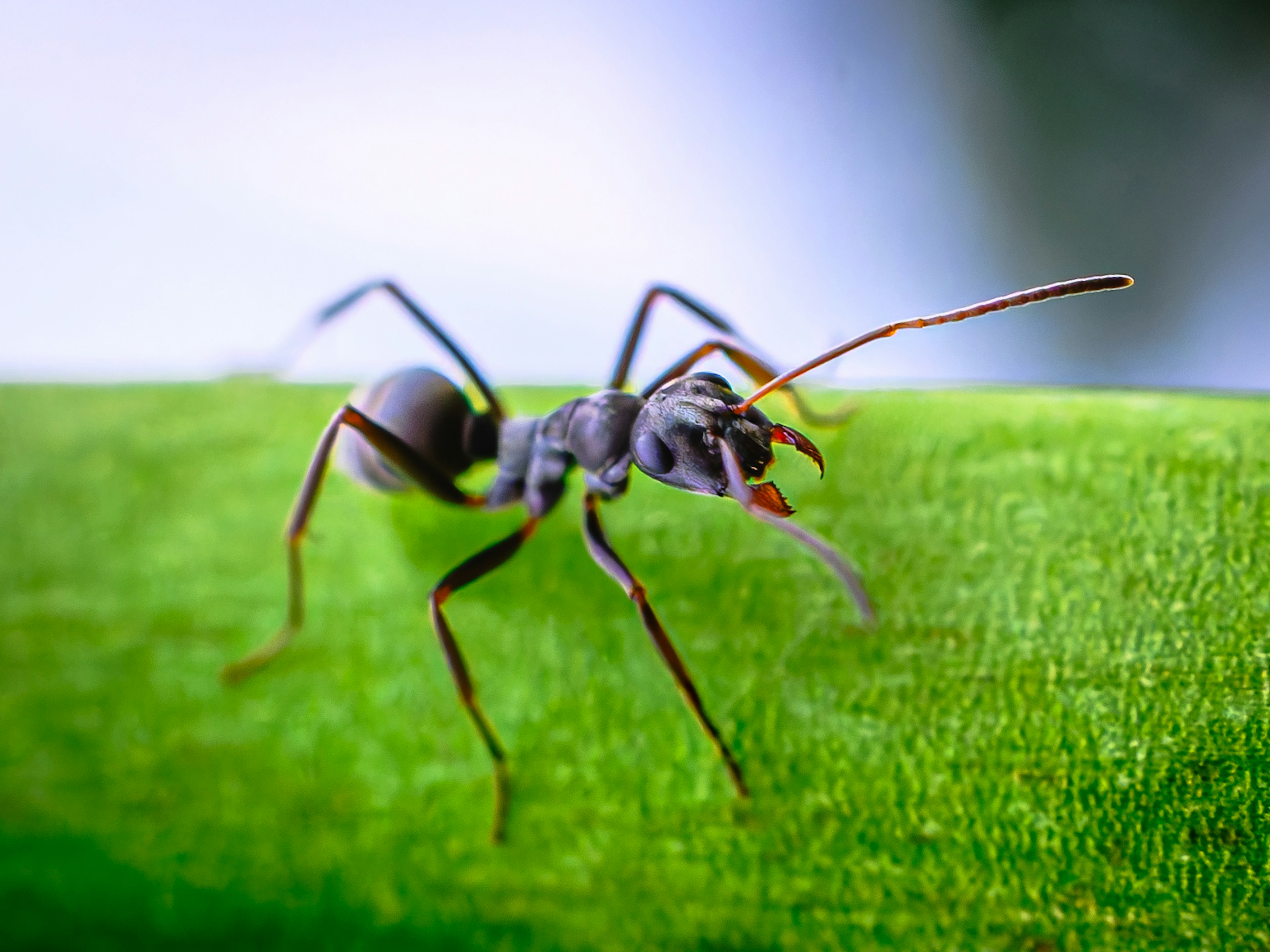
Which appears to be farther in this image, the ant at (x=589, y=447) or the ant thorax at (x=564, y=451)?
the ant thorax at (x=564, y=451)

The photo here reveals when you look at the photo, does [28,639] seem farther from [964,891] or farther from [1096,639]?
[1096,639]

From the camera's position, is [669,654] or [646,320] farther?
[646,320]

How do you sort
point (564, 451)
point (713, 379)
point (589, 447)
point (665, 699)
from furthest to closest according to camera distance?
1. point (564, 451)
2. point (589, 447)
3. point (713, 379)
4. point (665, 699)

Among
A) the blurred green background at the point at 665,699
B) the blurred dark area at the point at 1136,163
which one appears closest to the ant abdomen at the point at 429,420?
the blurred green background at the point at 665,699

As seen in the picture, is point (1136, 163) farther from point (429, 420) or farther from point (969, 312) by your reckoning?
point (429, 420)

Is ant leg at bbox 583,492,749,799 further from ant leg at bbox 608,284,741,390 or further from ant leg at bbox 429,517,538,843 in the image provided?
ant leg at bbox 608,284,741,390

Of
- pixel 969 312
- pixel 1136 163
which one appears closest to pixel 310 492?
pixel 969 312

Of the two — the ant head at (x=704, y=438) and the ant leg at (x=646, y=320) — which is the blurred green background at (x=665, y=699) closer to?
the ant head at (x=704, y=438)
